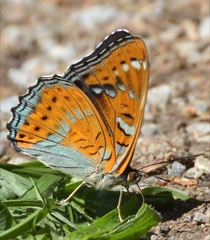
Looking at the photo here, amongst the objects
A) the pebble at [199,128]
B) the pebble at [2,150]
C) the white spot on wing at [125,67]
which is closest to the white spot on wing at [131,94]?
the white spot on wing at [125,67]

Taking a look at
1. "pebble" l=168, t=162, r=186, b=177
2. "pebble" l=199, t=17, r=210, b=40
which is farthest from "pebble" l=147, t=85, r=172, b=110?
"pebble" l=168, t=162, r=186, b=177

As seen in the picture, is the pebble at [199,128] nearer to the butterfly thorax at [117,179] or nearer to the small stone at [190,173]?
the small stone at [190,173]

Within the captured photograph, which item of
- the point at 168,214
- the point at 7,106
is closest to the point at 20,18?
the point at 7,106

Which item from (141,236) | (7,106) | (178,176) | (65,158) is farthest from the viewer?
(7,106)

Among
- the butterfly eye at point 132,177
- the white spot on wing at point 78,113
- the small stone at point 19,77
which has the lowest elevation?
the butterfly eye at point 132,177

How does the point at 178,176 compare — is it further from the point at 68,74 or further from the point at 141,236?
the point at 68,74

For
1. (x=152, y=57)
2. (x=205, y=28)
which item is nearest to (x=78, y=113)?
(x=152, y=57)
